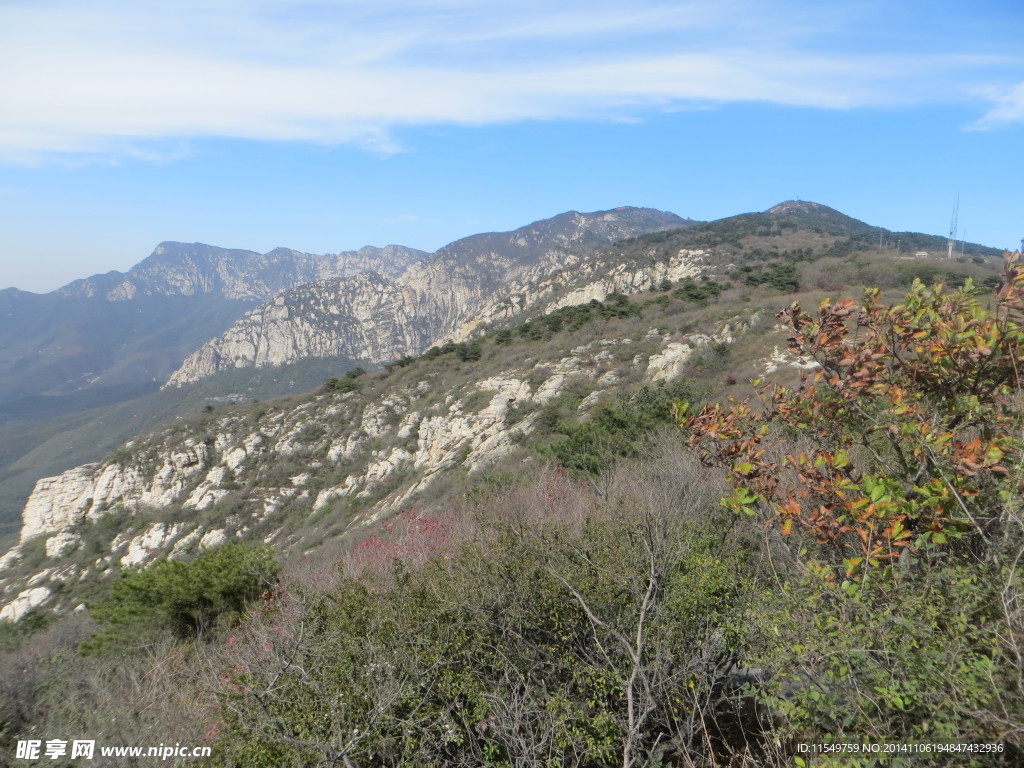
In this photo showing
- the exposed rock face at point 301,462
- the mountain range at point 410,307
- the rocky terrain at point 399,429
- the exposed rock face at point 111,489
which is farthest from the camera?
the mountain range at point 410,307

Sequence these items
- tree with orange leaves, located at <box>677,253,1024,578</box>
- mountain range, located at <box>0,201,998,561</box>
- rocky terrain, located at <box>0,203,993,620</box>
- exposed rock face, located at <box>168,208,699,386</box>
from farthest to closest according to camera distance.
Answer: exposed rock face, located at <box>168,208,699,386</box> → mountain range, located at <box>0,201,998,561</box> → rocky terrain, located at <box>0,203,993,620</box> → tree with orange leaves, located at <box>677,253,1024,578</box>

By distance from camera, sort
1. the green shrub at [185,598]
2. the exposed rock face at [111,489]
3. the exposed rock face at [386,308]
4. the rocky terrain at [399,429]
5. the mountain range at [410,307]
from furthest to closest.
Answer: the exposed rock face at [386,308] → the mountain range at [410,307] → the exposed rock face at [111,489] → the rocky terrain at [399,429] → the green shrub at [185,598]

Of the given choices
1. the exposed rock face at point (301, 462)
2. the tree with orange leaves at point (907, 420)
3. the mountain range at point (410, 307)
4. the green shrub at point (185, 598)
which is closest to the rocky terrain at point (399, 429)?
the exposed rock face at point (301, 462)

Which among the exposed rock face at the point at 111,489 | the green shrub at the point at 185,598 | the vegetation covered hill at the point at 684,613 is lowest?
the exposed rock face at the point at 111,489

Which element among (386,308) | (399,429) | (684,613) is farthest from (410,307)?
(684,613)

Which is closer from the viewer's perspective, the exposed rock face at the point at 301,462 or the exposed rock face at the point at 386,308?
the exposed rock face at the point at 301,462

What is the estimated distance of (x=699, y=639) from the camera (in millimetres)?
4562

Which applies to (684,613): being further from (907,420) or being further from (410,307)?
(410,307)

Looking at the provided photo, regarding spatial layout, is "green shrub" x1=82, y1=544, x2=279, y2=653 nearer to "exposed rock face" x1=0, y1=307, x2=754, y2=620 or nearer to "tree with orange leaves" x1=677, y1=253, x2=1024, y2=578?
"tree with orange leaves" x1=677, y1=253, x2=1024, y2=578

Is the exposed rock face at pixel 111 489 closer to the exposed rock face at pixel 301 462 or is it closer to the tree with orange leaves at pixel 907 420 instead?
the exposed rock face at pixel 301 462

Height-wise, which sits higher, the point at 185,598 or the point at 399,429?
the point at 185,598

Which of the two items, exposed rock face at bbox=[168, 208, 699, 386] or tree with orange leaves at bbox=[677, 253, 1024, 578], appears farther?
exposed rock face at bbox=[168, 208, 699, 386]

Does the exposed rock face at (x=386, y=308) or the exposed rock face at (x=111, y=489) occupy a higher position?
the exposed rock face at (x=386, y=308)

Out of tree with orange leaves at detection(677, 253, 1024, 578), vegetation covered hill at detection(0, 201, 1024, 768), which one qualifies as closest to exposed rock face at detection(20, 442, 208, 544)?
vegetation covered hill at detection(0, 201, 1024, 768)
